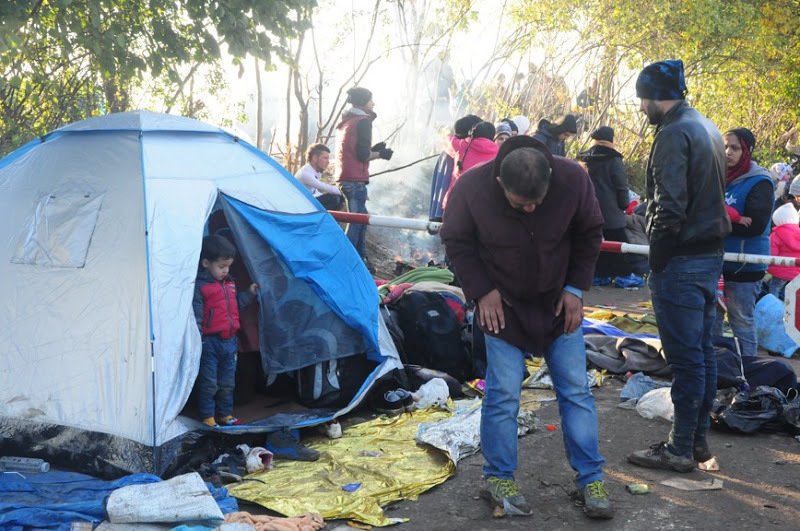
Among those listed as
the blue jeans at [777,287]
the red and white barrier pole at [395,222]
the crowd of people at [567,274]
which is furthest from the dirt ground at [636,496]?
the blue jeans at [777,287]

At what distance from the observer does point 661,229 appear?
432 cm

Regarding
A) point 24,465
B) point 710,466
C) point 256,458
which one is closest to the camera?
point 710,466

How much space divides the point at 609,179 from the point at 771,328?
271 cm

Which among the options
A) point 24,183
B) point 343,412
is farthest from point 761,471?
point 24,183

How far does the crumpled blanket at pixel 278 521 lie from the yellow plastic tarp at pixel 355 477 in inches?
Answer: 3.9

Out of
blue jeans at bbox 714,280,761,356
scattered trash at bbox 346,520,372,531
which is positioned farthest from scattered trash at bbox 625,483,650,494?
blue jeans at bbox 714,280,761,356

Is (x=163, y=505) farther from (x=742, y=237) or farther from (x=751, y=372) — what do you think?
(x=742, y=237)

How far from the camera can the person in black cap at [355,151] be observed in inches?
364

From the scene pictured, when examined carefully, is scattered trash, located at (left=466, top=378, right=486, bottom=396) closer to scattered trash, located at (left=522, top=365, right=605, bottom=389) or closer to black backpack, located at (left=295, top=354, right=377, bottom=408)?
scattered trash, located at (left=522, top=365, right=605, bottom=389)

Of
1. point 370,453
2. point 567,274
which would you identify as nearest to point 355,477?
point 370,453

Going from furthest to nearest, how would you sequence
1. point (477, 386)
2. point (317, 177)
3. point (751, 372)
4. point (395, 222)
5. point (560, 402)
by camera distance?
1. point (317, 177)
2. point (395, 222)
3. point (477, 386)
4. point (751, 372)
5. point (560, 402)

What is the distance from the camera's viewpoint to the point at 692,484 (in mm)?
4457

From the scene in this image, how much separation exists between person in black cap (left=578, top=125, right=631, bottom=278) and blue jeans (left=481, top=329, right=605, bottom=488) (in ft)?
19.7

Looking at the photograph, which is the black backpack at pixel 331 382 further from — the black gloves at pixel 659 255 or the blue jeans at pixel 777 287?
the blue jeans at pixel 777 287
